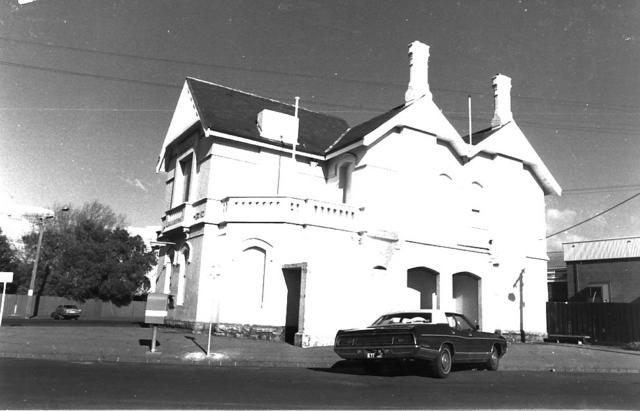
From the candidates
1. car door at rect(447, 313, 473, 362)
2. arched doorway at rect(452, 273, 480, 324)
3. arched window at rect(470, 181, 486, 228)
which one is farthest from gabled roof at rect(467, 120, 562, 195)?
car door at rect(447, 313, 473, 362)

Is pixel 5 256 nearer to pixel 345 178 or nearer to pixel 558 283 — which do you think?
pixel 345 178

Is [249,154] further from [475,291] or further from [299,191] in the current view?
[475,291]

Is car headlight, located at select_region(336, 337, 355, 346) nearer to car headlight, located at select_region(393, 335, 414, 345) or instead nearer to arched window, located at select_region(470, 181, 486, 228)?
car headlight, located at select_region(393, 335, 414, 345)

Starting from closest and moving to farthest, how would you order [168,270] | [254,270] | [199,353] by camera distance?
1. [199,353]
2. [254,270]
3. [168,270]

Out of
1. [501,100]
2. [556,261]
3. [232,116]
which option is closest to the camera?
[232,116]

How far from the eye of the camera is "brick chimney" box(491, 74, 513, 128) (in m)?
28.6

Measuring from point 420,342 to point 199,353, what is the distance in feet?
20.5

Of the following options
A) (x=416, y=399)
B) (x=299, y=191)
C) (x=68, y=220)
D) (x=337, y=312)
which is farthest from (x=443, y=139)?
(x=68, y=220)

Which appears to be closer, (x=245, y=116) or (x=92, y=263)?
(x=245, y=116)

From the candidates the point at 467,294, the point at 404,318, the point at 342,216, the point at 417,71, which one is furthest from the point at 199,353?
the point at 417,71

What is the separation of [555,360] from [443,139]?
448 inches

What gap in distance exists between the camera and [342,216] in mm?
21922

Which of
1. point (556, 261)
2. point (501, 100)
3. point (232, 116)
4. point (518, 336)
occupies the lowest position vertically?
point (518, 336)

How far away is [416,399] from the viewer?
8703 millimetres
